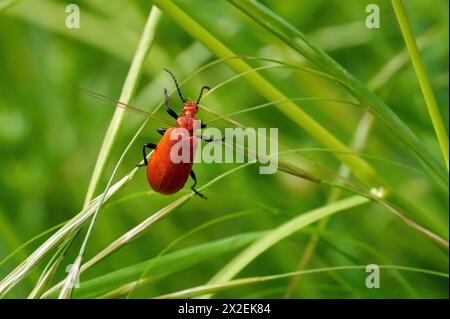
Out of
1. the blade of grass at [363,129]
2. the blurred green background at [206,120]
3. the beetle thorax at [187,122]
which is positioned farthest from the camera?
the blurred green background at [206,120]

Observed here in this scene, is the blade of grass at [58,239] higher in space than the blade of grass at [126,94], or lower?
lower

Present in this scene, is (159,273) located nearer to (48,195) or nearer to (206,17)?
(206,17)

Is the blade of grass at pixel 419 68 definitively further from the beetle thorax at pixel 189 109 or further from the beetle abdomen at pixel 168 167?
the beetle thorax at pixel 189 109

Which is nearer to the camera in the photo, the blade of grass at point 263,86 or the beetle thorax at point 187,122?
the blade of grass at point 263,86

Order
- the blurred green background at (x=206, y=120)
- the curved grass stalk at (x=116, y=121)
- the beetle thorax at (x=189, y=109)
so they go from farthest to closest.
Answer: the blurred green background at (x=206, y=120) < the beetle thorax at (x=189, y=109) < the curved grass stalk at (x=116, y=121)

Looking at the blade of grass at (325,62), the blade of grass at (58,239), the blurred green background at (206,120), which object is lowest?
the blade of grass at (58,239)

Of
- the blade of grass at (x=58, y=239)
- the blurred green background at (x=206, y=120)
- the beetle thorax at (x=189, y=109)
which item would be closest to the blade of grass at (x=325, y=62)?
the blade of grass at (x=58, y=239)

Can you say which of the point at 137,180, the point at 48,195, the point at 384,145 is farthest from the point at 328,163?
the point at 48,195
